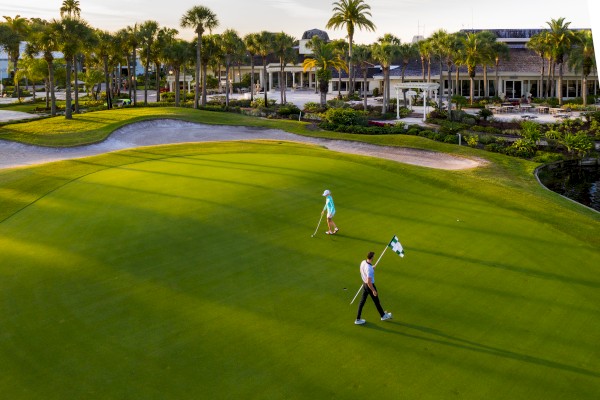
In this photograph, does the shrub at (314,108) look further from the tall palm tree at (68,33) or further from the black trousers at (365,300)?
the black trousers at (365,300)

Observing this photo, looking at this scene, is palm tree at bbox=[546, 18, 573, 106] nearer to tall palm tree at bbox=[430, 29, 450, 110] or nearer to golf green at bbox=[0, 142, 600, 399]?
tall palm tree at bbox=[430, 29, 450, 110]

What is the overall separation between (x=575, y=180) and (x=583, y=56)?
1659 inches

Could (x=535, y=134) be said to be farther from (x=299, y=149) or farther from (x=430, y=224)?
(x=430, y=224)

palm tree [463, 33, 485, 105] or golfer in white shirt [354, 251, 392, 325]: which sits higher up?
palm tree [463, 33, 485, 105]

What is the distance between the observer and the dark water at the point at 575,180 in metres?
30.6

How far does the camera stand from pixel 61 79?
83500 millimetres

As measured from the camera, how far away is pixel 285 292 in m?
14.6

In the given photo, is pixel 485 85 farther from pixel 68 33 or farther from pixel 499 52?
pixel 68 33

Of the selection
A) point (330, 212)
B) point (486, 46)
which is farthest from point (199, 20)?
point (330, 212)

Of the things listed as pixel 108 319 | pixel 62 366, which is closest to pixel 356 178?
pixel 108 319

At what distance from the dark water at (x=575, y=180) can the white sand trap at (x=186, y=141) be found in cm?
413

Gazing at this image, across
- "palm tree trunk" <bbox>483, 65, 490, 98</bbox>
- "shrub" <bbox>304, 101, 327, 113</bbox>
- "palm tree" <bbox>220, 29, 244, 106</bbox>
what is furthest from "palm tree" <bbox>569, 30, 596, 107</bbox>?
"palm tree" <bbox>220, 29, 244, 106</bbox>

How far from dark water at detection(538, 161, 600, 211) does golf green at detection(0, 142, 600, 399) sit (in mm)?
6749

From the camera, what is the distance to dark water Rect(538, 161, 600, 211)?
30578mm
